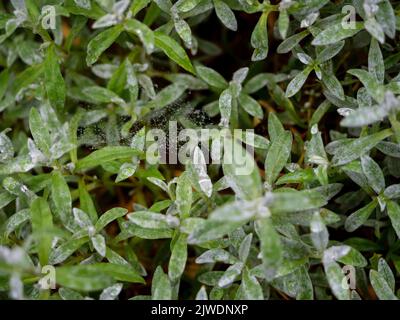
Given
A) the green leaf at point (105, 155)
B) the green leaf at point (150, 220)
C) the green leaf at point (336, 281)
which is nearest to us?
the green leaf at point (336, 281)

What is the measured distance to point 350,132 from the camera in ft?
5.52

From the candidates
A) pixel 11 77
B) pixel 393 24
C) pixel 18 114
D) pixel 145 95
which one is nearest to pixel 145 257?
pixel 145 95

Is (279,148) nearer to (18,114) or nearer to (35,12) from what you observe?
(35,12)

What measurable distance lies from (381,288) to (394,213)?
19 cm

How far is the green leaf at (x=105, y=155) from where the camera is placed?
1.45 metres

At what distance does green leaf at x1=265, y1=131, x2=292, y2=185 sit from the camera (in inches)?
56.6

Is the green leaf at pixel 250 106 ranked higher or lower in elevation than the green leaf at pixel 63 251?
higher

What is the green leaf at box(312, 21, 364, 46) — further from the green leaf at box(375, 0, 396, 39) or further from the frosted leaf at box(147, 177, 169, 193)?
the frosted leaf at box(147, 177, 169, 193)

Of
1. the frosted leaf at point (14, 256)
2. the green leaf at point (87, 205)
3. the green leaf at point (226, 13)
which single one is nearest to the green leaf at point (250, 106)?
the green leaf at point (226, 13)

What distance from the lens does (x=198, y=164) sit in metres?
1.42

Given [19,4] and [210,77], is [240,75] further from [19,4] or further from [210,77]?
[19,4]

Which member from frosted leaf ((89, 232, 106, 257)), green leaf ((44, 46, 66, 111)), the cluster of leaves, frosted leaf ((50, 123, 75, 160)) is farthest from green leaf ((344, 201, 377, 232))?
green leaf ((44, 46, 66, 111))

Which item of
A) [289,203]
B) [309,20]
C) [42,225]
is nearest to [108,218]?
[42,225]

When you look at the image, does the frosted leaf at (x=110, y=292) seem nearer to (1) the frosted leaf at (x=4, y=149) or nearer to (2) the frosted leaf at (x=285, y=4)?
(1) the frosted leaf at (x=4, y=149)
